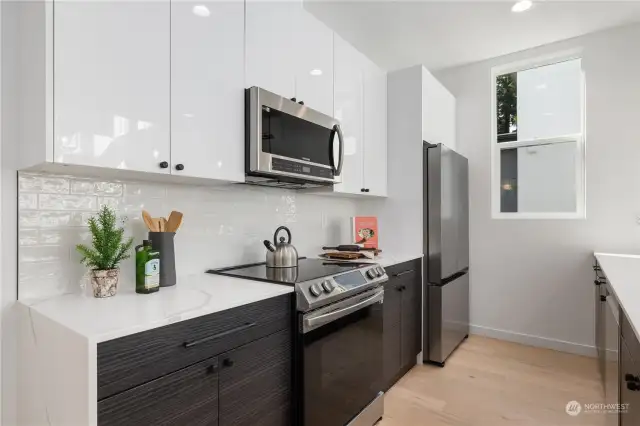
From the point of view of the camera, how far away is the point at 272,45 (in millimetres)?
2021

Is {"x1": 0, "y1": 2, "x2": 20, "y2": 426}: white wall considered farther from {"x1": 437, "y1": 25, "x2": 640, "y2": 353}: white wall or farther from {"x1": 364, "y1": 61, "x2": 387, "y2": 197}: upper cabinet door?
{"x1": 437, "y1": 25, "x2": 640, "y2": 353}: white wall

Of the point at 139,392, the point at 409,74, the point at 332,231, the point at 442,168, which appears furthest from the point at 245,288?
the point at 409,74

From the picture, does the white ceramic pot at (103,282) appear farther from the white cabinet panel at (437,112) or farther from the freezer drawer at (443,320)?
the white cabinet panel at (437,112)

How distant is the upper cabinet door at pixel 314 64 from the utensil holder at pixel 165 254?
1158 millimetres

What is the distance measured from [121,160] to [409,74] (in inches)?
97.3

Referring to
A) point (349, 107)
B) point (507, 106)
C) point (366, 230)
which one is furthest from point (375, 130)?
point (507, 106)

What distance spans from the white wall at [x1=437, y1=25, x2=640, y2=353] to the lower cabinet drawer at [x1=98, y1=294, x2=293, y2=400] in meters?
2.80

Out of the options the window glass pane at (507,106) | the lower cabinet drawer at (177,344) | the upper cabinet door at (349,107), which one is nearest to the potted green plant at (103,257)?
the lower cabinet drawer at (177,344)

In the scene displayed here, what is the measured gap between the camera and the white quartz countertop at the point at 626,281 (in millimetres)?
1180

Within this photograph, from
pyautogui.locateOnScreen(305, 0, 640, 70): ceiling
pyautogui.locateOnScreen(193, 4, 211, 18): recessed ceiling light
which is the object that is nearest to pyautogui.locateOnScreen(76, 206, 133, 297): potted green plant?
pyautogui.locateOnScreen(193, 4, 211, 18): recessed ceiling light

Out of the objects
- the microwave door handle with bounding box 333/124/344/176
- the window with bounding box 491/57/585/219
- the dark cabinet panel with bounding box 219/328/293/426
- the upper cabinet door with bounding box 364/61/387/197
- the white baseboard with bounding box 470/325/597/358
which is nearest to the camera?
the dark cabinet panel with bounding box 219/328/293/426

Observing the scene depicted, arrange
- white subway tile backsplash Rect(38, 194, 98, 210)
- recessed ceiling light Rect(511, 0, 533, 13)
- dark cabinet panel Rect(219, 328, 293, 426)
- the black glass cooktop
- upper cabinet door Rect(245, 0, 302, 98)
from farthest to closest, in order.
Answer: recessed ceiling light Rect(511, 0, 533, 13), upper cabinet door Rect(245, 0, 302, 98), the black glass cooktop, white subway tile backsplash Rect(38, 194, 98, 210), dark cabinet panel Rect(219, 328, 293, 426)

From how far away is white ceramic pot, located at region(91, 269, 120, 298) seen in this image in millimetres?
1409

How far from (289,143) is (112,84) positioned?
0.92 m
